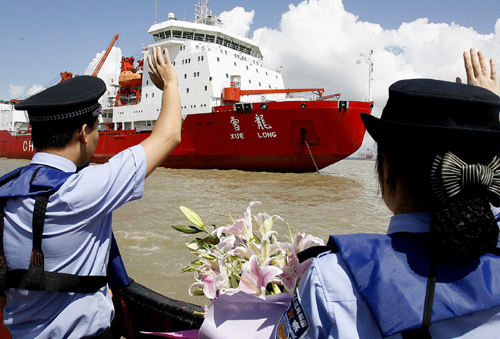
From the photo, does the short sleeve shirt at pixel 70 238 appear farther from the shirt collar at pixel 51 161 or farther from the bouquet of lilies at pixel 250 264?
the bouquet of lilies at pixel 250 264

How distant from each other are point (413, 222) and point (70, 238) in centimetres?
95

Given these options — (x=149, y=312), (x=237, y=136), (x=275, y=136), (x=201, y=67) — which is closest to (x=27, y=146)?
(x=201, y=67)

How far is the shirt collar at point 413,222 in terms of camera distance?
751 millimetres

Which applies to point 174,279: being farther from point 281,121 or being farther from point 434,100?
point 281,121

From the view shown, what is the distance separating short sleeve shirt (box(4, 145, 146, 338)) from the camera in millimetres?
961

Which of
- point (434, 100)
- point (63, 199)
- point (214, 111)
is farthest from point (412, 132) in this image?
point (214, 111)

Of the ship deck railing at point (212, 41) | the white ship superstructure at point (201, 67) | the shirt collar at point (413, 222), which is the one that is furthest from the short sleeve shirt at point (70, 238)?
the ship deck railing at point (212, 41)

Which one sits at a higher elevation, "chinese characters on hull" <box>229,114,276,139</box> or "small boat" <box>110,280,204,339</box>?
"chinese characters on hull" <box>229,114,276,139</box>

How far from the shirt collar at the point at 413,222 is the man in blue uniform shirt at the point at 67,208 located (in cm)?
73

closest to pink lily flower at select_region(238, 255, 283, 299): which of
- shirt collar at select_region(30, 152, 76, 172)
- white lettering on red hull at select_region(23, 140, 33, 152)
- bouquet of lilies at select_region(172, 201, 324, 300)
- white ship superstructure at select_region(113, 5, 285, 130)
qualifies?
bouquet of lilies at select_region(172, 201, 324, 300)

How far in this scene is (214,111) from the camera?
13.5 metres

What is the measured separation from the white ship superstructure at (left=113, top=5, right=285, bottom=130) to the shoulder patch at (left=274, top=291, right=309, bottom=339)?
13972 millimetres

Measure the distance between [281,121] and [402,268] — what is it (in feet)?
38.0

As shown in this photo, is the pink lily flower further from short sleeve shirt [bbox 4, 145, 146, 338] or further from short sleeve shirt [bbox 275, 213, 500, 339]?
short sleeve shirt [bbox 4, 145, 146, 338]
